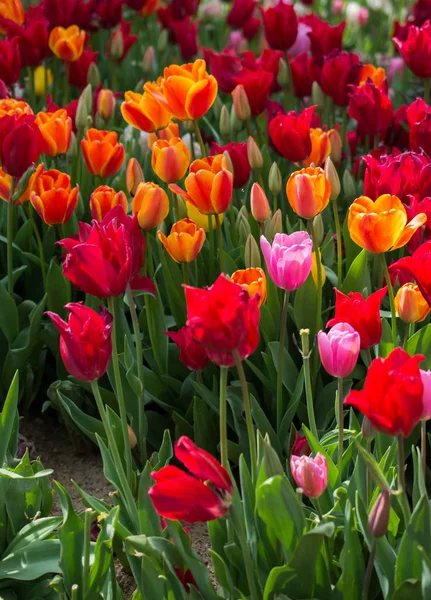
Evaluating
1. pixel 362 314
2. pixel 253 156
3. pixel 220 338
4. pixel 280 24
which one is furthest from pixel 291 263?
pixel 280 24

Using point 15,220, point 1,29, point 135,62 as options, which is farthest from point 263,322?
point 135,62

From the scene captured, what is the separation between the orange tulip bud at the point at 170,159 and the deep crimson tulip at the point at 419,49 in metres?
0.90

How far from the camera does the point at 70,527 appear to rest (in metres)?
1.37

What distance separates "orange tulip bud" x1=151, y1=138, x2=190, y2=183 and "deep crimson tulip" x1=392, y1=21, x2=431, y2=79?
0.90 m

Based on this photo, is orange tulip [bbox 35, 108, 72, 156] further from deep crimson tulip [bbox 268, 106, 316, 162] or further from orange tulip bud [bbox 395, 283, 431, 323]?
orange tulip bud [bbox 395, 283, 431, 323]

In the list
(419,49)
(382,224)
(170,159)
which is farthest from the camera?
(419,49)

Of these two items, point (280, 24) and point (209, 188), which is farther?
point (280, 24)

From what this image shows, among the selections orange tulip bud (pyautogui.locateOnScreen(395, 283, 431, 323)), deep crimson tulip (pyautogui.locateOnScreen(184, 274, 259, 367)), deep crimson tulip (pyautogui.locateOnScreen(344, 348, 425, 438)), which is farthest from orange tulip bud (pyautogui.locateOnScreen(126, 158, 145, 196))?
deep crimson tulip (pyautogui.locateOnScreen(344, 348, 425, 438))

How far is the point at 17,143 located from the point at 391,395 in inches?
42.6

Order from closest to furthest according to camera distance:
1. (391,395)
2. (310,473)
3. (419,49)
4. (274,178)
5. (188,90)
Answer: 1. (391,395)
2. (310,473)
3. (188,90)
4. (274,178)
5. (419,49)

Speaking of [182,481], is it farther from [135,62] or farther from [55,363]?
[135,62]

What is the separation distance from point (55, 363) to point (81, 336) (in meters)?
1.02

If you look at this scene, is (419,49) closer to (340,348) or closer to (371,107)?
(371,107)

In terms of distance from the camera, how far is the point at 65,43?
2.73 metres
